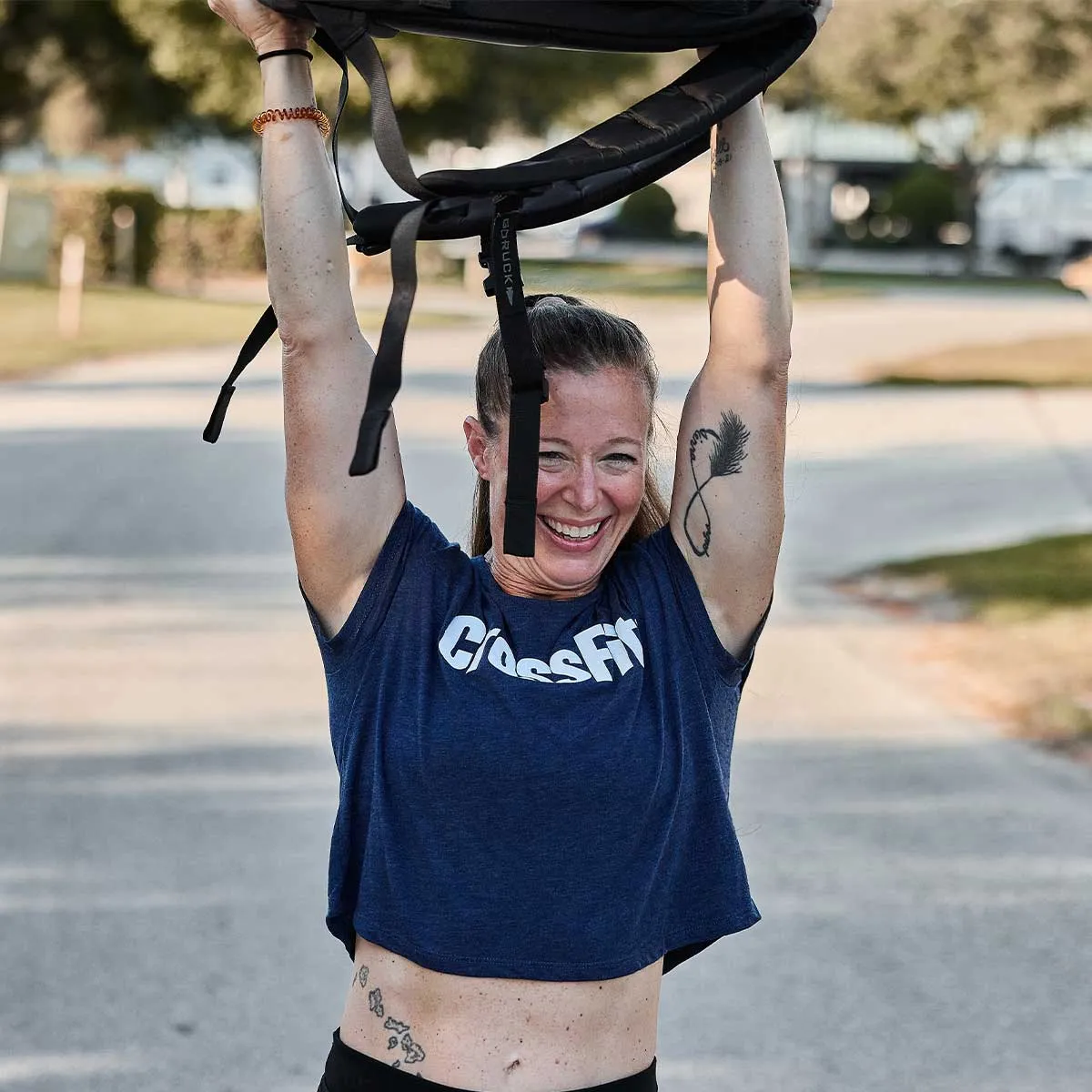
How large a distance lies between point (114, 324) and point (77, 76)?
1470 centimetres

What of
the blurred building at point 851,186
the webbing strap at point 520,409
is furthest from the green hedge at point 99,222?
the webbing strap at point 520,409

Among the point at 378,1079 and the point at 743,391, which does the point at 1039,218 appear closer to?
the point at 743,391

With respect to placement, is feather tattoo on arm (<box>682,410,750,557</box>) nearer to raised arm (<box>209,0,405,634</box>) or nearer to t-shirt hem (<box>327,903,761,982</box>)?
raised arm (<box>209,0,405,634</box>)

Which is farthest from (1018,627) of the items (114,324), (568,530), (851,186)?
(851,186)

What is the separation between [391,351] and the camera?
2.02m

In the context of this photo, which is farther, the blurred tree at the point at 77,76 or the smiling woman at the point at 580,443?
the blurred tree at the point at 77,76

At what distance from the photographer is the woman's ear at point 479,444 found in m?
2.46

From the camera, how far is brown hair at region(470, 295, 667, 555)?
230 cm

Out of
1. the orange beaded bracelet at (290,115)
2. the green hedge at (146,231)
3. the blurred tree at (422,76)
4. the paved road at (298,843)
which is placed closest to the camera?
the orange beaded bracelet at (290,115)

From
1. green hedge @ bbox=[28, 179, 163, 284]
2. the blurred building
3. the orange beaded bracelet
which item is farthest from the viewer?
the blurred building

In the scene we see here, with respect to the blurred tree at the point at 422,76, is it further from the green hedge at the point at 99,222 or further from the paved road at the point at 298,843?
the paved road at the point at 298,843

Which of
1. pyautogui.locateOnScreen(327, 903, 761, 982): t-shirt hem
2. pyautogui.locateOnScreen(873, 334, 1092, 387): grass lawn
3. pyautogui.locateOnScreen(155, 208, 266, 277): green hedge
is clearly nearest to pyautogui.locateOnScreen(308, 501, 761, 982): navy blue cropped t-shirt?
pyautogui.locateOnScreen(327, 903, 761, 982): t-shirt hem

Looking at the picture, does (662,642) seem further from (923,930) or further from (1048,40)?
(1048,40)

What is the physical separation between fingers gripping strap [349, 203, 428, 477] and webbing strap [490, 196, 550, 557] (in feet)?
0.40
